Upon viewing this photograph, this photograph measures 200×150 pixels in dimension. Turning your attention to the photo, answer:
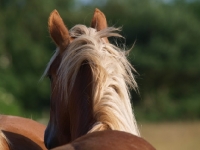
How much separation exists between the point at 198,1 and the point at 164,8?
8.27m

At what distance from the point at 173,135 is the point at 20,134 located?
19899 millimetres

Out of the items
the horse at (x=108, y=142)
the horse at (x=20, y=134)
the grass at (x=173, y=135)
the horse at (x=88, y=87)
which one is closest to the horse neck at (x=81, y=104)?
the horse at (x=88, y=87)

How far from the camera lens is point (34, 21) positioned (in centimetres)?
3828

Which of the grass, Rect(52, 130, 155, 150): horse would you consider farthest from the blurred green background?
Rect(52, 130, 155, 150): horse

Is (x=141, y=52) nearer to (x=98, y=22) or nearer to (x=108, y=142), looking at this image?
(x=98, y=22)

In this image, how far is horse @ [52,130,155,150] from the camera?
2.83 m

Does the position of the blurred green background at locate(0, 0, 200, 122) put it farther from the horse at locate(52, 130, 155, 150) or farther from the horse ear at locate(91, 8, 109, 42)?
the horse at locate(52, 130, 155, 150)

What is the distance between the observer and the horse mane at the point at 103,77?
3297mm

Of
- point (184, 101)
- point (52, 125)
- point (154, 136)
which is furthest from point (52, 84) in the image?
point (184, 101)

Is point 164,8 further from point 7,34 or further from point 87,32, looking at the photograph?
point 87,32

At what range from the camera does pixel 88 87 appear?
11.6 ft

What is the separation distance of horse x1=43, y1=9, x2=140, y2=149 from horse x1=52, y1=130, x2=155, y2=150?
261mm

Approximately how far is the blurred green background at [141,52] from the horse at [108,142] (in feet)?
85.6

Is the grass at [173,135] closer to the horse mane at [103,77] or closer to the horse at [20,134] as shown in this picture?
the horse at [20,134]
